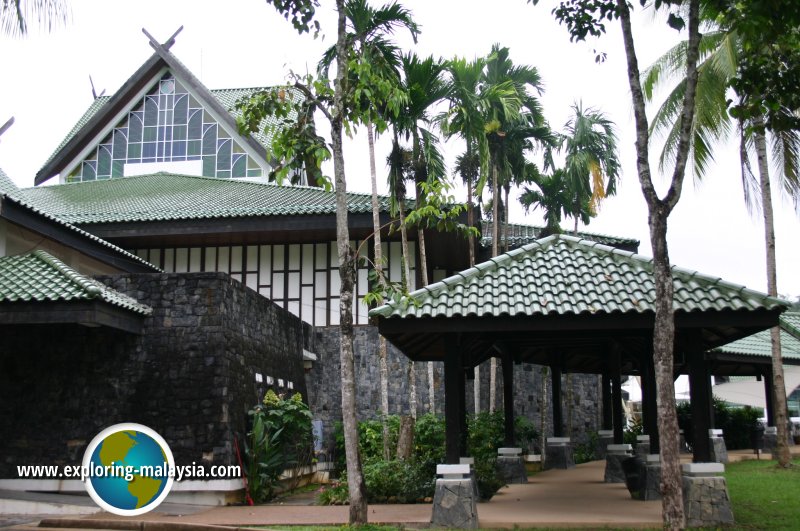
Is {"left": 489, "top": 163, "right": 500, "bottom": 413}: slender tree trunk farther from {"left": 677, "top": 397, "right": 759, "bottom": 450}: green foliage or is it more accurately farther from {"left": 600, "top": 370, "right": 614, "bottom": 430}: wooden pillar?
{"left": 677, "top": 397, "right": 759, "bottom": 450}: green foliage

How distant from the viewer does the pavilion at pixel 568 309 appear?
32.3 ft

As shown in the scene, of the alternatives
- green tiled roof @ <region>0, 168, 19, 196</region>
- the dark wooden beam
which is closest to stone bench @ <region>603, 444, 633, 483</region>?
the dark wooden beam

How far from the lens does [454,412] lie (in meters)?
10.3

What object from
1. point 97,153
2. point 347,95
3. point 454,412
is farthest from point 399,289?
point 97,153

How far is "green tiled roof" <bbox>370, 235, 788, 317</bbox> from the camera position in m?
9.90

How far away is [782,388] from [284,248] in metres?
12.0

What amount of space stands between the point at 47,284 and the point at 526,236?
14.1 m

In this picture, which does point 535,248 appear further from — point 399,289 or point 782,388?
point 782,388

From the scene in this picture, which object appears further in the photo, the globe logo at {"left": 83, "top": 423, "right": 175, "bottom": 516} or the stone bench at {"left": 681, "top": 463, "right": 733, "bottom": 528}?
the globe logo at {"left": 83, "top": 423, "right": 175, "bottom": 516}

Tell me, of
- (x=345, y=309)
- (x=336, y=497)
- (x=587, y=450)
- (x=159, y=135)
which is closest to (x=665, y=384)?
(x=345, y=309)

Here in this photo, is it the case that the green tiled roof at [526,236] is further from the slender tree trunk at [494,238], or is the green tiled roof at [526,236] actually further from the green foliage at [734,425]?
the green foliage at [734,425]

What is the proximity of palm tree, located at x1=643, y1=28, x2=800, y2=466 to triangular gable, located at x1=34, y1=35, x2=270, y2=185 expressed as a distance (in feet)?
40.5

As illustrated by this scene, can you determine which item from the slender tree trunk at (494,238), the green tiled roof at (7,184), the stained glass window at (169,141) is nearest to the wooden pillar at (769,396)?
the slender tree trunk at (494,238)

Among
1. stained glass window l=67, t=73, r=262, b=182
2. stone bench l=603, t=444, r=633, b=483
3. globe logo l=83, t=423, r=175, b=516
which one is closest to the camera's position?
globe logo l=83, t=423, r=175, b=516
